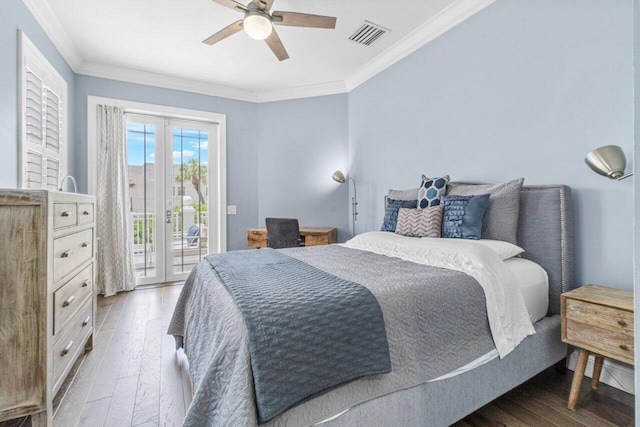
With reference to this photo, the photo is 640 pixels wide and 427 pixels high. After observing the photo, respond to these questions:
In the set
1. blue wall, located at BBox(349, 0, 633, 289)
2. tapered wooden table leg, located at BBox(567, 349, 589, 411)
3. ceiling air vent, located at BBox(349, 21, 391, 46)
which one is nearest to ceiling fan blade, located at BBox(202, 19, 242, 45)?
ceiling air vent, located at BBox(349, 21, 391, 46)

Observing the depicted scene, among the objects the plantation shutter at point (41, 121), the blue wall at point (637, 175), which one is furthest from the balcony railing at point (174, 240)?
the blue wall at point (637, 175)

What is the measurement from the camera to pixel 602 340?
4.73 feet

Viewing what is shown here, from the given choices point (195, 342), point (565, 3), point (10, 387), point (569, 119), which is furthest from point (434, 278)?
point (565, 3)

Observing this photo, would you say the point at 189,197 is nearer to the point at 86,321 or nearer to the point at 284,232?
the point at 284,232

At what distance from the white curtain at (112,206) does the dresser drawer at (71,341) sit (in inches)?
66.3

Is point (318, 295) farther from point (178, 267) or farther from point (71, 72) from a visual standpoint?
point (71, 72)

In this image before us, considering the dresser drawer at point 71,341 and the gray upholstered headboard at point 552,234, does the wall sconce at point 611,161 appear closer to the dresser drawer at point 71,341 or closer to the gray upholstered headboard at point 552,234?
the gray upholstered headboard at point 552,234

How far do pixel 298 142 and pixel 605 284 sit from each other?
3732mm

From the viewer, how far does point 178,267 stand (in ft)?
14.0

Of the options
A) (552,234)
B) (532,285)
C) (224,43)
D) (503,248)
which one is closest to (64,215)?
(224,43)

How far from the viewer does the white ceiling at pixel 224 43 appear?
2602mm

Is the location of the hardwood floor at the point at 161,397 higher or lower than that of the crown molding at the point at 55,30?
lower

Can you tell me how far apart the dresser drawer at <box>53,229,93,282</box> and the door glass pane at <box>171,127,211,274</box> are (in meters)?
2.08

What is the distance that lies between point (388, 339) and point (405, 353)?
0.11 metres
